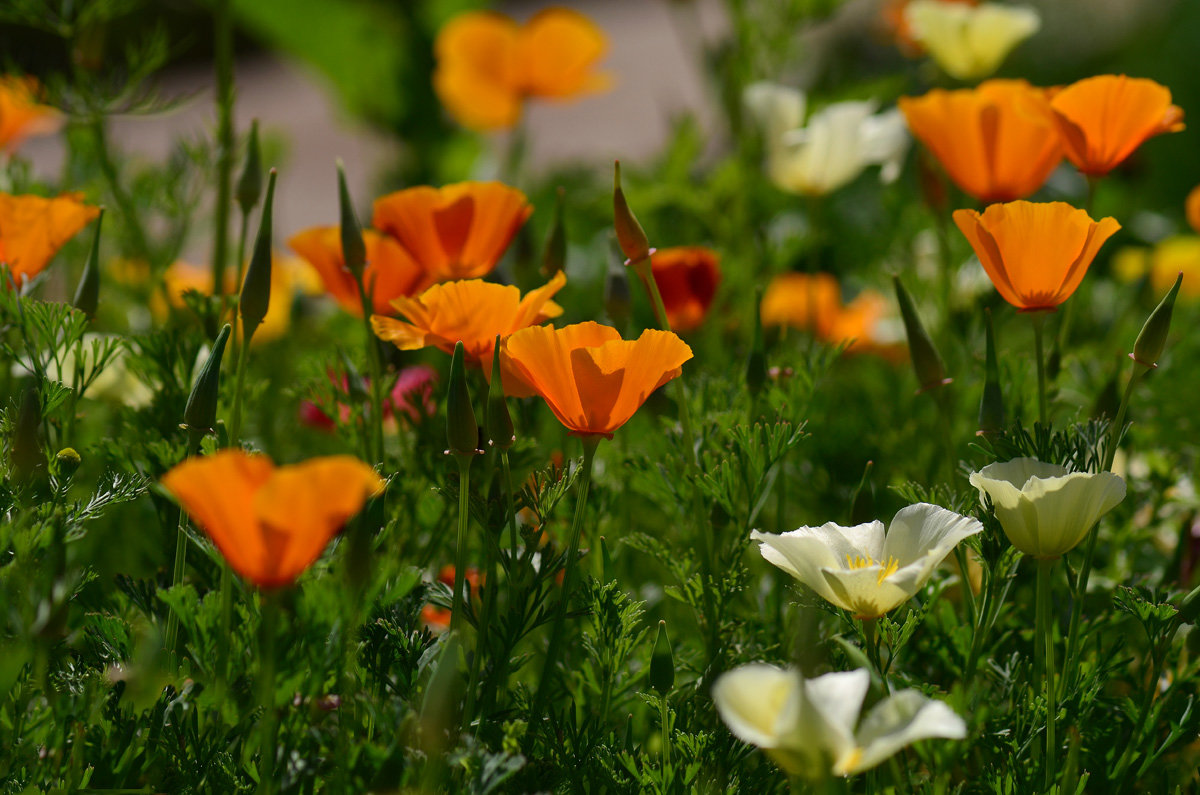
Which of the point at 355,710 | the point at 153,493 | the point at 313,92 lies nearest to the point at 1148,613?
the point at 355,710

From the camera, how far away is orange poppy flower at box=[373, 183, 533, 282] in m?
0.87

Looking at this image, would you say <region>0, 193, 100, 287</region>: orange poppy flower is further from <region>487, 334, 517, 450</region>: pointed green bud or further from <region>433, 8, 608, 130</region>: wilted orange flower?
<region>433, 8, 608, 130</region>: wilted orange flower

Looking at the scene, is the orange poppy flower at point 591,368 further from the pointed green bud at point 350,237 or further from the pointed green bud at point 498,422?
the pointed green bud at point 350,237

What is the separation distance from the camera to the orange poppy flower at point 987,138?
0.91m

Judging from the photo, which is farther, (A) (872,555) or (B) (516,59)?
(B) (516,59)

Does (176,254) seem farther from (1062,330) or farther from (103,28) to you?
(1062,330)

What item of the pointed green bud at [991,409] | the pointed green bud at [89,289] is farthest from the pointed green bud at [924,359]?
the pointed green bud at [89,289]

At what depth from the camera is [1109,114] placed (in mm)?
844

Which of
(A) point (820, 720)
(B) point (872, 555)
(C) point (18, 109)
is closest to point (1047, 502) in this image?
(B) point (872, 555)

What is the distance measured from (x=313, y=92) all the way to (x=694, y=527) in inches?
242

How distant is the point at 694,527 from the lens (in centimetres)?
87

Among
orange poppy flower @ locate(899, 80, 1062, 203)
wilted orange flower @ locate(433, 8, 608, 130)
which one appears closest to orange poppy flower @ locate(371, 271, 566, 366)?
orange poppy flower @ locate(899, 80, 1062, 203)

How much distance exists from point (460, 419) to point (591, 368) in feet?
0.30

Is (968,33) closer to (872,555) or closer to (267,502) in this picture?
(872,555)
